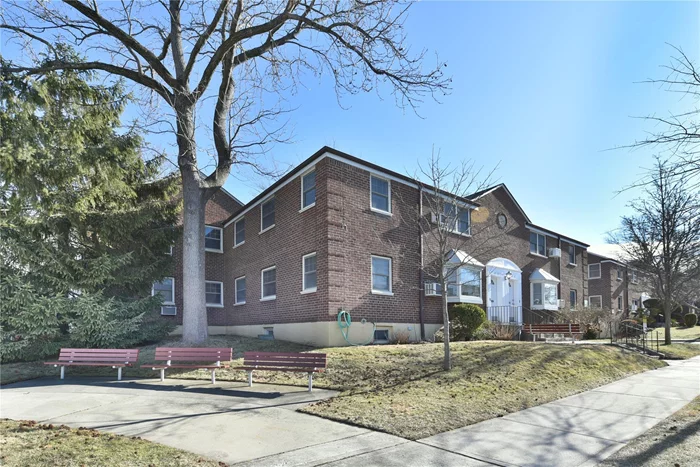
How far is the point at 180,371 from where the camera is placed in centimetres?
1184

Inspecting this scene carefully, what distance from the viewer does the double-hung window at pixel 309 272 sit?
16.2 m

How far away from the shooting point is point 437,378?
32.6ft

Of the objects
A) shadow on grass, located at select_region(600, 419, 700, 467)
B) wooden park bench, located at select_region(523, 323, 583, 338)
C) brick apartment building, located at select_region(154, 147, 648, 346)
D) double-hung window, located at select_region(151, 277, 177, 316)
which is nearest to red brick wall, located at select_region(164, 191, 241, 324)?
brick apartment building, located at select_region(154, 147, 648, 346)

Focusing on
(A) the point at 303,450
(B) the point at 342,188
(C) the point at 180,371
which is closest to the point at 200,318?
(C) the point at 180,371

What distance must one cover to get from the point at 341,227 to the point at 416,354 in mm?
5148

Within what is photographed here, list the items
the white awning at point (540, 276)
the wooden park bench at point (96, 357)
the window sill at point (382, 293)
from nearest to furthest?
1. the wooden park bench at point (96, 357)
2. the window sill at point (382, 293)
3. the white awning at point (540, 276)

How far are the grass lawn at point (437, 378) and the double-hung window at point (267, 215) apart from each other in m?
5.89

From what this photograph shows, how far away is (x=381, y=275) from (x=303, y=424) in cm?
1033

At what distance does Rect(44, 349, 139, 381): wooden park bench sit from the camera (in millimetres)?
11547

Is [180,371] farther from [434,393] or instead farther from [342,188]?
[342,188]

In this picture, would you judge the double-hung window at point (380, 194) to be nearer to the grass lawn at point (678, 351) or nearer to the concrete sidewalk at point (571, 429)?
the concrete sidewalk at point (571, 429)

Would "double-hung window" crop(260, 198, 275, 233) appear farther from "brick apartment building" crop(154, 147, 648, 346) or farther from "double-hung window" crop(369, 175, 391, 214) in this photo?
"double-hung window" crop(369, 175, 391, 214)

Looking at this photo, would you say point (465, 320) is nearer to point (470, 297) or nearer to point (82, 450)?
point (470, 297)

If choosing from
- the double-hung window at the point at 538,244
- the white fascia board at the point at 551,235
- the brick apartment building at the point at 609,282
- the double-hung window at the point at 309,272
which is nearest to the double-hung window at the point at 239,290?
the double-hung window at the point at 309,272
